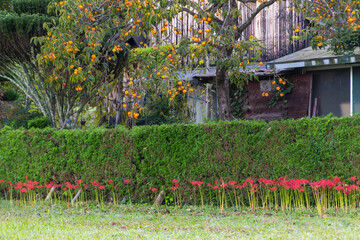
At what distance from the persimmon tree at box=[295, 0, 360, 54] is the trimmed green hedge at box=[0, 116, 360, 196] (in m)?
2.64

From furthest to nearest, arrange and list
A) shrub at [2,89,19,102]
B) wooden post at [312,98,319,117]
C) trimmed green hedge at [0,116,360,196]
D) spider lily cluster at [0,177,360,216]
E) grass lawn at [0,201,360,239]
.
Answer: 1. shrub at [2,89,19,102]
2. wooden post at [312,98,319,117]
3. trimmed green hedge at [0,116,360,196]
4. spider lily cluster at [0,177,360,216]
5. grass lawn at [0,201,360,239]

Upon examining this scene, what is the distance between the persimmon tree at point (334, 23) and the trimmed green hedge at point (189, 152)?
2.64 m

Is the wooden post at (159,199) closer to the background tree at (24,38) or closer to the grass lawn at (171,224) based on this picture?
the grass lawn at (171,224)

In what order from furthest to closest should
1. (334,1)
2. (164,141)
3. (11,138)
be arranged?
1. (11,138)
2. (334,1)
3. (164,141)

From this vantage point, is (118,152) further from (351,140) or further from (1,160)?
(351,140)

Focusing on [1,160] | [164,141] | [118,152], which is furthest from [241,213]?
Result: [1,160]

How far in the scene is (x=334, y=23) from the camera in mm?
9297

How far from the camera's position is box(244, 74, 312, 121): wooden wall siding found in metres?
13.4

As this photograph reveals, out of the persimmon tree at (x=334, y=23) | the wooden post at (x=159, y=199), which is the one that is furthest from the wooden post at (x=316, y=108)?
the wooden post at (x=159, y=199)

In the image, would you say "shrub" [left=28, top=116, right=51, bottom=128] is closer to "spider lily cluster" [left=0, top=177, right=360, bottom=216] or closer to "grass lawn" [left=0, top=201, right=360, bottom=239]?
"spider lily cluster" [left=0, top=177, right=360, bottom=216]

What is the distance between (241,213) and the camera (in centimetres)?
769

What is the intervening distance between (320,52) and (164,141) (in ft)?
21.6

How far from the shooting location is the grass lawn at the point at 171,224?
213 inches

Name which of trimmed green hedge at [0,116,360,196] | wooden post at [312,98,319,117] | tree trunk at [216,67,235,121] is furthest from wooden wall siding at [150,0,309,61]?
trimmed green hedge at [0,116,360,196]
